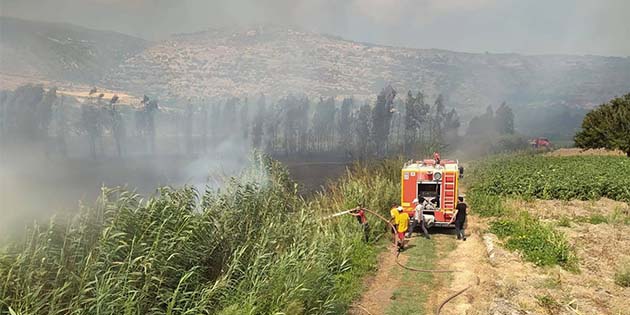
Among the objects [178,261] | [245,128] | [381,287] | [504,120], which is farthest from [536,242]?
[504,120]

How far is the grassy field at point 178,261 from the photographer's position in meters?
5.71

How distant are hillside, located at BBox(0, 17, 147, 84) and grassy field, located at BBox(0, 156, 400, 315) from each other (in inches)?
224

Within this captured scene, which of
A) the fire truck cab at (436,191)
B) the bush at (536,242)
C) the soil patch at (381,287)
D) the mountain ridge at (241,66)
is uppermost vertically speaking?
the mountain ridge at (241,66)

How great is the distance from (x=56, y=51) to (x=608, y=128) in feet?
147

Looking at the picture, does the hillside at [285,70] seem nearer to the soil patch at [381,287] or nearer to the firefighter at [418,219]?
the firefighter at [418,219]

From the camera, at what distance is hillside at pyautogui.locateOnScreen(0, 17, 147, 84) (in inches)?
486

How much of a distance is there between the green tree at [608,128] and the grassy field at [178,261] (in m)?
39.7

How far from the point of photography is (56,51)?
19.2 m

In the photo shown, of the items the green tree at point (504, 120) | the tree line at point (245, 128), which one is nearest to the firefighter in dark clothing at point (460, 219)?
the tree line at point (245, 128)

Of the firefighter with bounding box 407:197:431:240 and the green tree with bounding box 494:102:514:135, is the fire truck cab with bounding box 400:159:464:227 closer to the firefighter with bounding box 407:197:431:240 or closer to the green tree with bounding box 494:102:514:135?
the firefighter with bounding box 407:197:431:240

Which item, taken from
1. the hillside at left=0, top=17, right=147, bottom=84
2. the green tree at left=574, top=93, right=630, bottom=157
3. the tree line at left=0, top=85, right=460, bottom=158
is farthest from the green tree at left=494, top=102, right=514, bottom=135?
the hillside at left=0, top=17, right=147, bottom=84

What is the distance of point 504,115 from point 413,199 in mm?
99572

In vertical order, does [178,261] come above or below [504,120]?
below

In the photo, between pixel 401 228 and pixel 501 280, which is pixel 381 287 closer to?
pixel 501 280
